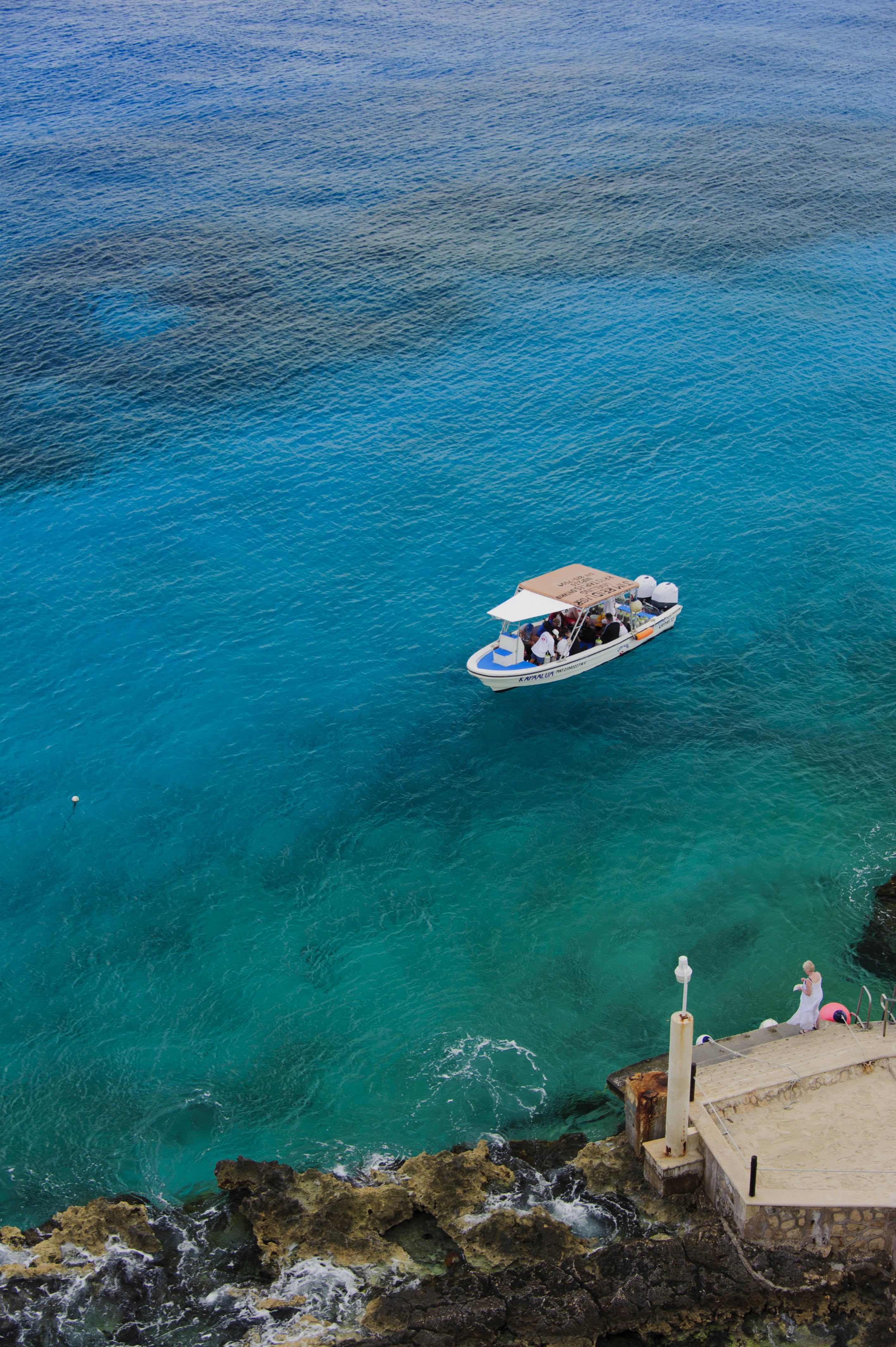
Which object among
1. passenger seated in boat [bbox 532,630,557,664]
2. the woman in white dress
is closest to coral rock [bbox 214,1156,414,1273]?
the woman in white dress

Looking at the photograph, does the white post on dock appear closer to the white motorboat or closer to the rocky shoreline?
the rocky shoreline

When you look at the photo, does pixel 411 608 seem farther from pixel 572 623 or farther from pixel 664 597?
pixel 664 597

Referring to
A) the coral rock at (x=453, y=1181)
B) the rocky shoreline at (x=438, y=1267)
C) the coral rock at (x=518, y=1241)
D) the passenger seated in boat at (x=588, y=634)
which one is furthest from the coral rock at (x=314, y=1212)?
the passenger seated in boat at (x=588, y=634)

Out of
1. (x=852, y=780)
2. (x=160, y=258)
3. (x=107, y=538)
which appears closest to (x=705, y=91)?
(x=160, y=258)

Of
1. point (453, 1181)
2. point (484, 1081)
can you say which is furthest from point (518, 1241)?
point (484, 1081)

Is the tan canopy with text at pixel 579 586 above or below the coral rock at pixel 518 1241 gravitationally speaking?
above

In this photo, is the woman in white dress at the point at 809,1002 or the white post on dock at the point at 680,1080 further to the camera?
the woman in white dress at the point at 809,1002

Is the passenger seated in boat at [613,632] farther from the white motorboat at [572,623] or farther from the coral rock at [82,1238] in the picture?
the coral rock at [82,1238]
